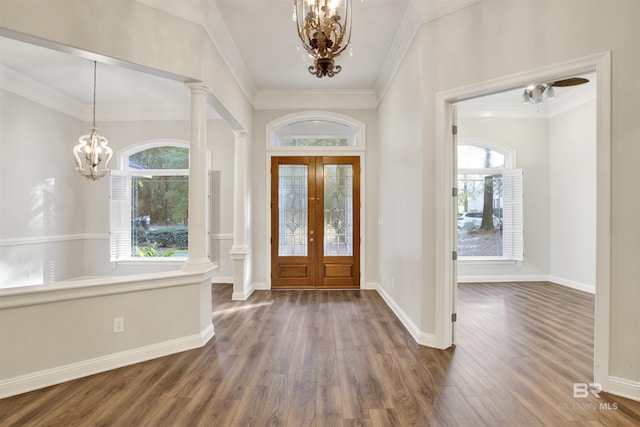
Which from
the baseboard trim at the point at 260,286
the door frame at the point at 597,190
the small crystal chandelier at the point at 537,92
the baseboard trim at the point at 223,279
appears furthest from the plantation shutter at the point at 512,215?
the baseboard trim at the point at 223,279

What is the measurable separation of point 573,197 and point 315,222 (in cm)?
460

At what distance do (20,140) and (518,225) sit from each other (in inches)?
332

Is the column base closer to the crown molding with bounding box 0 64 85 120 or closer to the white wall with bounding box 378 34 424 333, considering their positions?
the white wall with bounding box 378 34 424 333

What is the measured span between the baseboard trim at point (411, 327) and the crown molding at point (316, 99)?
10.9 feet

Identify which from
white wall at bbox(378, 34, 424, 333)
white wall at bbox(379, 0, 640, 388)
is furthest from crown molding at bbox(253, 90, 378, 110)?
white wall at bbox(379, 0, 640, 388)

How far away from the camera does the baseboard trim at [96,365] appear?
7.70 feet

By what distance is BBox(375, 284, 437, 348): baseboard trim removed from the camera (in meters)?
3.17

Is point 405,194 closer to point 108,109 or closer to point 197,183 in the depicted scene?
point 197,183

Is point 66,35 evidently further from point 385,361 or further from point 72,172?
point 72,172

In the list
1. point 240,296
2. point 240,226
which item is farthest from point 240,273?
point 240,226

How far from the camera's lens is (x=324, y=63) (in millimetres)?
1986

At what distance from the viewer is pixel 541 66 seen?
8.35 ft

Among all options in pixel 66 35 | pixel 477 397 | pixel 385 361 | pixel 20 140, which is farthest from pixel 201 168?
pixel 20 140

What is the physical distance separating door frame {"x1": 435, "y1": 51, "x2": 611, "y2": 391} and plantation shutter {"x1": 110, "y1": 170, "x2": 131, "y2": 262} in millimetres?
5689
